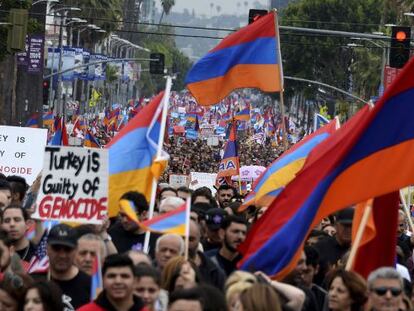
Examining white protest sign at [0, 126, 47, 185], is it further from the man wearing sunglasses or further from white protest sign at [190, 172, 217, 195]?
the man wearing sunglasses

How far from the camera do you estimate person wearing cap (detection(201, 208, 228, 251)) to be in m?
13.7

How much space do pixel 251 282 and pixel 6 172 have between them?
1631cm

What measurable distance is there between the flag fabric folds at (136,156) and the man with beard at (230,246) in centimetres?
68

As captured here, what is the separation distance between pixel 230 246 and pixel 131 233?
94 cm

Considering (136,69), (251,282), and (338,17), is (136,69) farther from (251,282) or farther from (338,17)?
(251,282)

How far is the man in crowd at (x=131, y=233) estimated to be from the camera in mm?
12977

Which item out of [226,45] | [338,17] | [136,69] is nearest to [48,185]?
[226,45]

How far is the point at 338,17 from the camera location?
108 metres

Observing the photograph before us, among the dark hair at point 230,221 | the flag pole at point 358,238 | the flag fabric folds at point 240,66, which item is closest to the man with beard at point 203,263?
the dark hair at point 230,221

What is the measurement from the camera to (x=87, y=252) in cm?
1106

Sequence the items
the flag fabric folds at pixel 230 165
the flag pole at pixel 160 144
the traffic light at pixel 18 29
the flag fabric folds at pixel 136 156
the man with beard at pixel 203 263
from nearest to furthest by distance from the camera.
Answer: the man with beard at pixel 203 263 → the flag pole at pixel 160 144 → the flag fabric folds at pixel 136 156 → the flag fabric folds at pixel 230 165 → the traffic light at pixel 18 29

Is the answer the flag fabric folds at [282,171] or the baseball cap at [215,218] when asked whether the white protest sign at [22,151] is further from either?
the baseball cap at [215,218]

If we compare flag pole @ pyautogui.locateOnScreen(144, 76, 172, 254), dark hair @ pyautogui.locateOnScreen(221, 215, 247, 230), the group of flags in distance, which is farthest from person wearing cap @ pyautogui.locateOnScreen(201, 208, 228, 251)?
the group of flags in distance

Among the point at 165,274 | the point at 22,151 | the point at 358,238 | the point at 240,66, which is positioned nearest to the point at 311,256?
the point at 358,238
